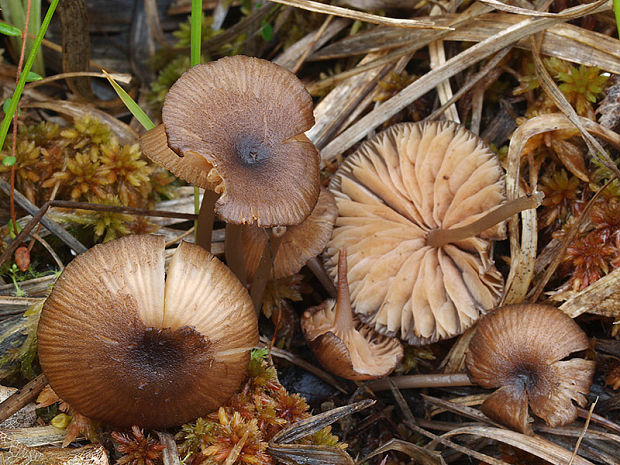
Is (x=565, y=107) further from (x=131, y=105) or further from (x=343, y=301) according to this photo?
(x=131, y=105)

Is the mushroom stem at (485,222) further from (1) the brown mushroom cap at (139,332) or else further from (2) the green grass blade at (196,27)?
(2) the green grass blade at (196,27)

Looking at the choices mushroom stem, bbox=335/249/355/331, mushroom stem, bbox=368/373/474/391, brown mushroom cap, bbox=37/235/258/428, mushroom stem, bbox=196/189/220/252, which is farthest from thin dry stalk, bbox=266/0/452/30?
mushroom stem, bbox=368/373/474/391

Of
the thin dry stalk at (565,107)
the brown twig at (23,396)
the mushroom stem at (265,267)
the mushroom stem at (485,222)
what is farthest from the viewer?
the thin dry stalk at (565,107)

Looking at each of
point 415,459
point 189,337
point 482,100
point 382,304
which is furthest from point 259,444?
point 482,100

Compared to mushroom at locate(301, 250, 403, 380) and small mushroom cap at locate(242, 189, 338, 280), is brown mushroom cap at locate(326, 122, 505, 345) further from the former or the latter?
small mushroom cap at locate(242, 189, 338, 280)

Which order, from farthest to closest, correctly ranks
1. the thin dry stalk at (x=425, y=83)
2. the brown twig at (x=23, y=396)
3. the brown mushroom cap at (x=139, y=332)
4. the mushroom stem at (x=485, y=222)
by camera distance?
the thin dry stalk at (x=425, y=83) → the mushroom stem at (x=485, y=222) → the brown twig at (x=23, y=396) → the brown mushroom cap at (x=139, y=332)

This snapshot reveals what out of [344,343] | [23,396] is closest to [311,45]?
[344,343]

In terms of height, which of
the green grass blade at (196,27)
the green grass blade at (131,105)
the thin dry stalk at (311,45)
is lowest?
the green grass blade at (131,105)

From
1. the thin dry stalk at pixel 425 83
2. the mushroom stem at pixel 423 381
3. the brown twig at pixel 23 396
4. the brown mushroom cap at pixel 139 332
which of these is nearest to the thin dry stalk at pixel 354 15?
the thin dry stalk at pixel 425 83
